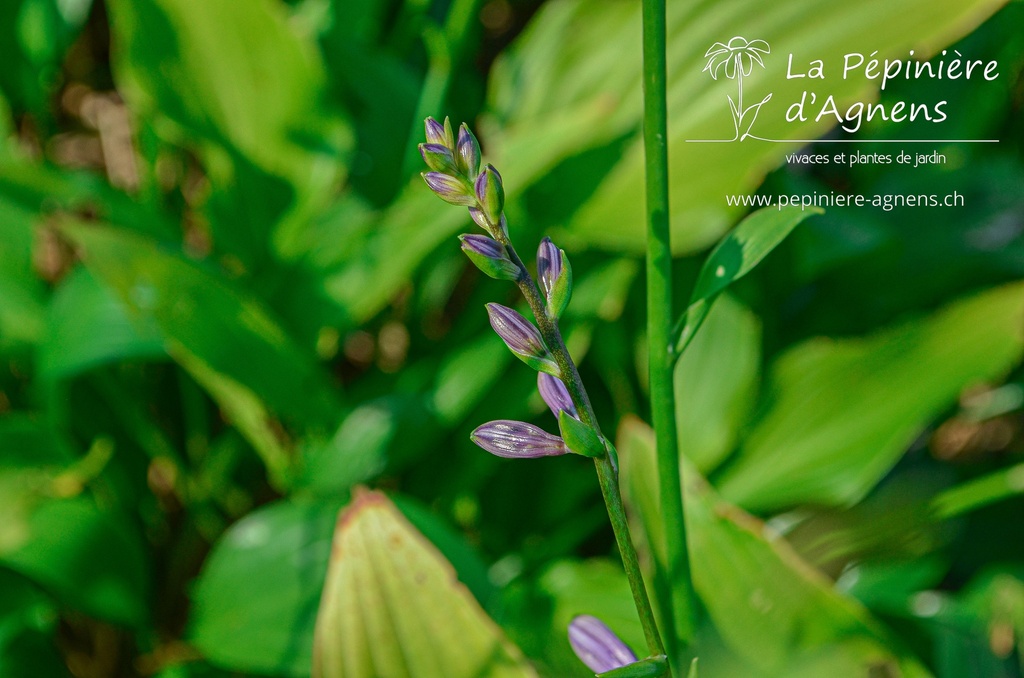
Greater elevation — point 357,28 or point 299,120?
point 357,28

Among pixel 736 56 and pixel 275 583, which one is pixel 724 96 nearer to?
pixel 736 56

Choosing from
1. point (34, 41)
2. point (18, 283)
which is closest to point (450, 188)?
point (18, 283)

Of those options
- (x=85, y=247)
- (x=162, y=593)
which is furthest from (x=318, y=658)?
(x=162, y=593)

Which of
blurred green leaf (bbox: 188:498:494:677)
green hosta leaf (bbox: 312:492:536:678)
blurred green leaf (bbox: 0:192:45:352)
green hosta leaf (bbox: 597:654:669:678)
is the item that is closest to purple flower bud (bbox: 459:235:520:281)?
green hosta leaf (bbox: 597:654:669:678)

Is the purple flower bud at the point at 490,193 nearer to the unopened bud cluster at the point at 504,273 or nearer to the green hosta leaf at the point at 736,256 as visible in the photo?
the unopened bud cluster at the point at 504,273

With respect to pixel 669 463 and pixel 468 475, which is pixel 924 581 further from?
pixel 669 463

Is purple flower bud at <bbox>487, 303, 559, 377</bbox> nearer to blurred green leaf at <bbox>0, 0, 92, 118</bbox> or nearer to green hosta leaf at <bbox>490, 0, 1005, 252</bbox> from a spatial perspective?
green hosta leaf at <bbox>490, 0, 1005, 252</bbox>

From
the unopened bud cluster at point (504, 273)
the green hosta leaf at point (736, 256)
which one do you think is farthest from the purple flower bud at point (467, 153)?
the green hosta leaf at point (736, 256)
